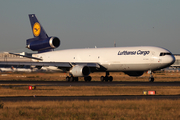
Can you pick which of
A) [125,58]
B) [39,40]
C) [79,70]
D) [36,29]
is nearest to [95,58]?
[79,70]

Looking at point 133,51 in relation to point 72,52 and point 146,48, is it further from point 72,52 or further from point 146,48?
point 72,52

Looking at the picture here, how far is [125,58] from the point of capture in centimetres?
4594

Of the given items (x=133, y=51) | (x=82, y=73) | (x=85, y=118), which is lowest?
(x=85, y=118)

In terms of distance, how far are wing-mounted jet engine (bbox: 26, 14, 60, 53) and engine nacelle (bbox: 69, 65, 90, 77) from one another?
10.3 metres

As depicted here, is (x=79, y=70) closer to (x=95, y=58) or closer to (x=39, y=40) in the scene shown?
(x=95, y=58)

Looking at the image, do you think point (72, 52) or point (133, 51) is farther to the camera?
point (72, 52)

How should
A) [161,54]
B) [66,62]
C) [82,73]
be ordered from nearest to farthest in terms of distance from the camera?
[161,54]
[82,73]
[66,62]

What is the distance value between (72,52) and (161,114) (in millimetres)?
40042

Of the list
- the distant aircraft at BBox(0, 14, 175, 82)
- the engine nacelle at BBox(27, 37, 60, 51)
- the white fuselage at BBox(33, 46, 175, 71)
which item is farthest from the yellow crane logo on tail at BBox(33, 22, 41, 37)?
the white fuselage at BBox(33, 46, 175, 71)

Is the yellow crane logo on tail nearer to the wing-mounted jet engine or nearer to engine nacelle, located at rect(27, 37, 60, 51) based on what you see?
the wing-mounted jet engine

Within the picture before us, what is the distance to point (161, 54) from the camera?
4372 cm

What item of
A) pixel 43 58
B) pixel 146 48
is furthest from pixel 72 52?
pixel 146 48

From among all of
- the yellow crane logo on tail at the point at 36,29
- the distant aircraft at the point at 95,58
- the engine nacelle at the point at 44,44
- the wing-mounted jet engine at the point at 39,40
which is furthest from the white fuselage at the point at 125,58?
the yellow crane logo on tail at the point at 36,29

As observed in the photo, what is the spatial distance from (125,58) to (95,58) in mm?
6164
